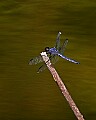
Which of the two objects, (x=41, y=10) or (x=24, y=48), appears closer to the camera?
(x=24, y=48)

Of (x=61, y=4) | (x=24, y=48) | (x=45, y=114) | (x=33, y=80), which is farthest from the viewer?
(x=61, y=4)

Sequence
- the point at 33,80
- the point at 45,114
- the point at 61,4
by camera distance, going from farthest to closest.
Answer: the point at 61,4 → the point at 33,80 → the point at 45,114

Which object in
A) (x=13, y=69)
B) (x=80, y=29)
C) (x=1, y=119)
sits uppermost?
(x=80, y=29)

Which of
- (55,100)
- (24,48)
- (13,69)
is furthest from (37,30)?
(55,100)

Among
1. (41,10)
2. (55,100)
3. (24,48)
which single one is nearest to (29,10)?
(41,10)

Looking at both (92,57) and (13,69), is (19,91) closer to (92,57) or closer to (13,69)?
(13,69)

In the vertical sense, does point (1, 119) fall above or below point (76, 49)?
below
